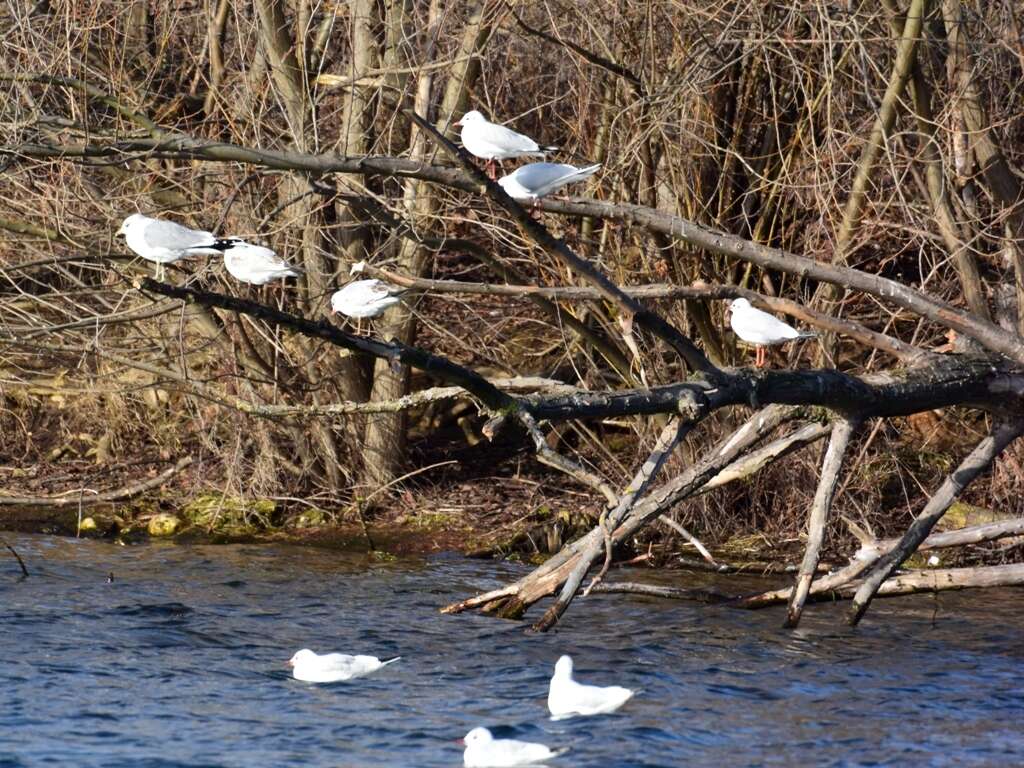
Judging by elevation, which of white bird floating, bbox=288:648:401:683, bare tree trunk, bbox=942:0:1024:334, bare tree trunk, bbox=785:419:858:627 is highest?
bare tree trunk, bbox=942:0:1024:334

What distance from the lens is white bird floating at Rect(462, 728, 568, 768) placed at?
623 centimetres

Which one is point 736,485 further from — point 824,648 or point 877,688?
point 877,688

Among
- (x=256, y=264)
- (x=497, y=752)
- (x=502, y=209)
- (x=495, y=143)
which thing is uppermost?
Answer: (x=495, y=143)

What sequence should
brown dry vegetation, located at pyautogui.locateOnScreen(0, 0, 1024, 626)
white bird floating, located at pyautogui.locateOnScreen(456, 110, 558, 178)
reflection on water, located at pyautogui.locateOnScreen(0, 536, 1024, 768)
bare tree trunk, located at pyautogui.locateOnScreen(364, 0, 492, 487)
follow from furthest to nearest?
1. bare tree trunk, located at pyautogui.locateOnScreen(364, 0, 492, 487)
2. brown dry vegetation, located at pyautogui.locateOnScreen(0, 0, 1024, 626)
3. white bird floating, located at pyautogui.locateOnScreen(456, 110, 558, 178)
4. reflection on water, located at pyautogui.locateOnScreen(0, 536, 1024, 768)

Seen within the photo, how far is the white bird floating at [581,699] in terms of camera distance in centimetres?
708

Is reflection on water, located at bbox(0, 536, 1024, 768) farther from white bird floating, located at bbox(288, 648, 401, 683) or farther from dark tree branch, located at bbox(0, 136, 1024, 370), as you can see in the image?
dark tree branch, located at bbox(0, 136, 1024, 370)

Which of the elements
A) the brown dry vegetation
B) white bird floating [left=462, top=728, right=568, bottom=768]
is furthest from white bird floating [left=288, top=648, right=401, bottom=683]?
the brown dry vegetation

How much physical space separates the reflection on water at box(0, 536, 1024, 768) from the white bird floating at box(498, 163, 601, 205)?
8.91 ft

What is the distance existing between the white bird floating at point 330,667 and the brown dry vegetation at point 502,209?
3.38 meters

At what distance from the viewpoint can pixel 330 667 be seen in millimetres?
7758

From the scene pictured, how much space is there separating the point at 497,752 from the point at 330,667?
5.90ft

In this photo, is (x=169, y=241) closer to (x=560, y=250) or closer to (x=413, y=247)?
(x=560, y=250)

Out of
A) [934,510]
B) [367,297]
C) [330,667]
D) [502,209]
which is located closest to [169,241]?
[367,297]

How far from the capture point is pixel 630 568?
11.3 m
